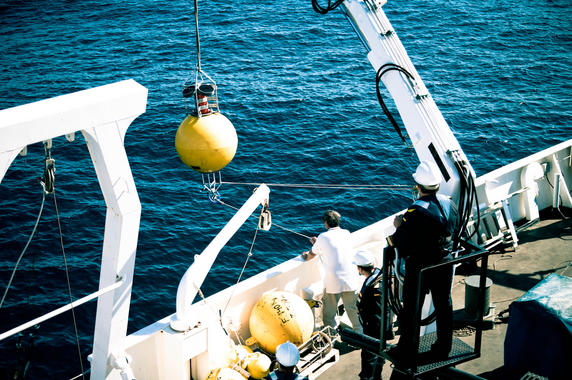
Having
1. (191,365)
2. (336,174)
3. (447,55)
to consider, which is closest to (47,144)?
(191,365)

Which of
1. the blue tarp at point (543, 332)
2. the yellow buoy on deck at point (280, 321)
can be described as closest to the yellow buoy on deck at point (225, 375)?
the yellow buoy on deck at point (280, 321)

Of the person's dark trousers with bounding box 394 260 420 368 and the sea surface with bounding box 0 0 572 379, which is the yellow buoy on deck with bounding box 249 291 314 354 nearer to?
the person's dark trousers with bounding box 394 260 420 368

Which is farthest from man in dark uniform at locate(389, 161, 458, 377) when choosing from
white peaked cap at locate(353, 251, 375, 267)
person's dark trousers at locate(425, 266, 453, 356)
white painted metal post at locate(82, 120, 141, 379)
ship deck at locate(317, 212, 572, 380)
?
white painted metal post at locate(82, 120, 141, 379)

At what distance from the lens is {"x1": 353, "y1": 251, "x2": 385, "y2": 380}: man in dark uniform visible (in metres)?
7.30

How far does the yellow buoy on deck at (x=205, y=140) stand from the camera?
22.2 feet

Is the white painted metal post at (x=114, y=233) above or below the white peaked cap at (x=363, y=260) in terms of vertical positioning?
above

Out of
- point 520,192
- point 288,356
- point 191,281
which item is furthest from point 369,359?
point 520,192

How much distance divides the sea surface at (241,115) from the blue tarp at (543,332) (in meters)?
5.15

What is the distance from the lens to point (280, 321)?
8.05m

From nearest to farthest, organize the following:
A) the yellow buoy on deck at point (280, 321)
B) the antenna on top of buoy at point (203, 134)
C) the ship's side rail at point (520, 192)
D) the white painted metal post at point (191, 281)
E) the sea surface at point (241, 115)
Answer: the antenna on top of buoy at point (203, 134) < the white painted metal post at point (191, 281) < the yellow buoy on deck at point (280, 321) < the ship's side rail at point (520, 192) < the sea surface at point (241, 115)

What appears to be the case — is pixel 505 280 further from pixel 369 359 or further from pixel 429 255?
pixel 429 255

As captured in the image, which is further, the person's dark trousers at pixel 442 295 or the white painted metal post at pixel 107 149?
the person's dark trousers at pixel 442 295

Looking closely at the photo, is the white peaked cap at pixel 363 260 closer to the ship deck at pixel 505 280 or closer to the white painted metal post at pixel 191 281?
the ship deck at pixel 505 280

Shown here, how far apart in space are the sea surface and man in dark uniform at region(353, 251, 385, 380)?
3741 mm
